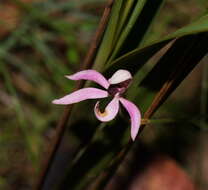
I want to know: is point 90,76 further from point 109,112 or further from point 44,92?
point 44,92

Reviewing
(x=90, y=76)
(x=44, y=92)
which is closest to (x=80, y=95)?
(x=90, y=76)

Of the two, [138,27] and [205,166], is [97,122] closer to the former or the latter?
[138,27]

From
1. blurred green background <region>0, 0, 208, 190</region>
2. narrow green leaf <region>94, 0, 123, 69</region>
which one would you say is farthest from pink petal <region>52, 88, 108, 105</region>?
blurred green background <region>0, 0, 208, 190</region>

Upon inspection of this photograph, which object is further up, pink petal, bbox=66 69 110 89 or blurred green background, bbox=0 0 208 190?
pink petal, bbox=66 69 110 89

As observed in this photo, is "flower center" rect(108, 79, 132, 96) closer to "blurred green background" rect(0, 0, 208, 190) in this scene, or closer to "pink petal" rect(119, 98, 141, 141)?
"pink petal" rect(119, 98, 141, 141)

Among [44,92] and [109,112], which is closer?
[109,112]

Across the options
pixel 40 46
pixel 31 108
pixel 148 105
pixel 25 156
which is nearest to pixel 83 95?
pixel 148 105
